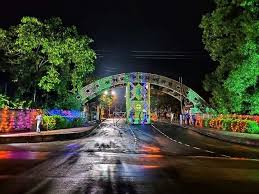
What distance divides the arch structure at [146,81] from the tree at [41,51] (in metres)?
27.6

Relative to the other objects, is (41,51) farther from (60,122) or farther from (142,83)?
(142,83)

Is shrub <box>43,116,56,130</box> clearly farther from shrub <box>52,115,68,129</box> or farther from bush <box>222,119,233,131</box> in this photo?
bush <box>222,119,233,131</box>

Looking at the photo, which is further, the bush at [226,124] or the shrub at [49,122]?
the bush at [226,124]

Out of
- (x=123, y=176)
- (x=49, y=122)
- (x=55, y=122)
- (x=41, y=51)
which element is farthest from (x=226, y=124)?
(x=123, y=176)

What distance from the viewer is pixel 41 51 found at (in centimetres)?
3747

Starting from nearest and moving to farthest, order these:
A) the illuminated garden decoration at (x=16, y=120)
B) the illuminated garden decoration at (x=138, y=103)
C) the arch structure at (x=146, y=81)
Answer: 1. the illuminated garden decoration at (x=16, y=120)
2. the arch structure at (x=146, y=81)
3. the illuminated garden decoration at (x=138, y=103)

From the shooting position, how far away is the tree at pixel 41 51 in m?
36.8

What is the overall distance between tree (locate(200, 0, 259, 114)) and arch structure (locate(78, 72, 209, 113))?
67.4ft

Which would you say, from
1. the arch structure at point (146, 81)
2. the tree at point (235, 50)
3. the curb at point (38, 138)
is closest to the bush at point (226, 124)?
the tree at point (235, 50)

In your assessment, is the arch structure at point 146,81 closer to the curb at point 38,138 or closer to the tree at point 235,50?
Result: the tree at point 235,50

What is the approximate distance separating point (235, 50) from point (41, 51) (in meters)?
19.0

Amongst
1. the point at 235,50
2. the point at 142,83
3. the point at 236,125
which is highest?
the point at 142,83

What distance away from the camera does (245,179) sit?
12.6m

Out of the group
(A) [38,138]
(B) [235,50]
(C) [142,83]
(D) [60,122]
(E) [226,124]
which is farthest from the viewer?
(C) [142,83]
